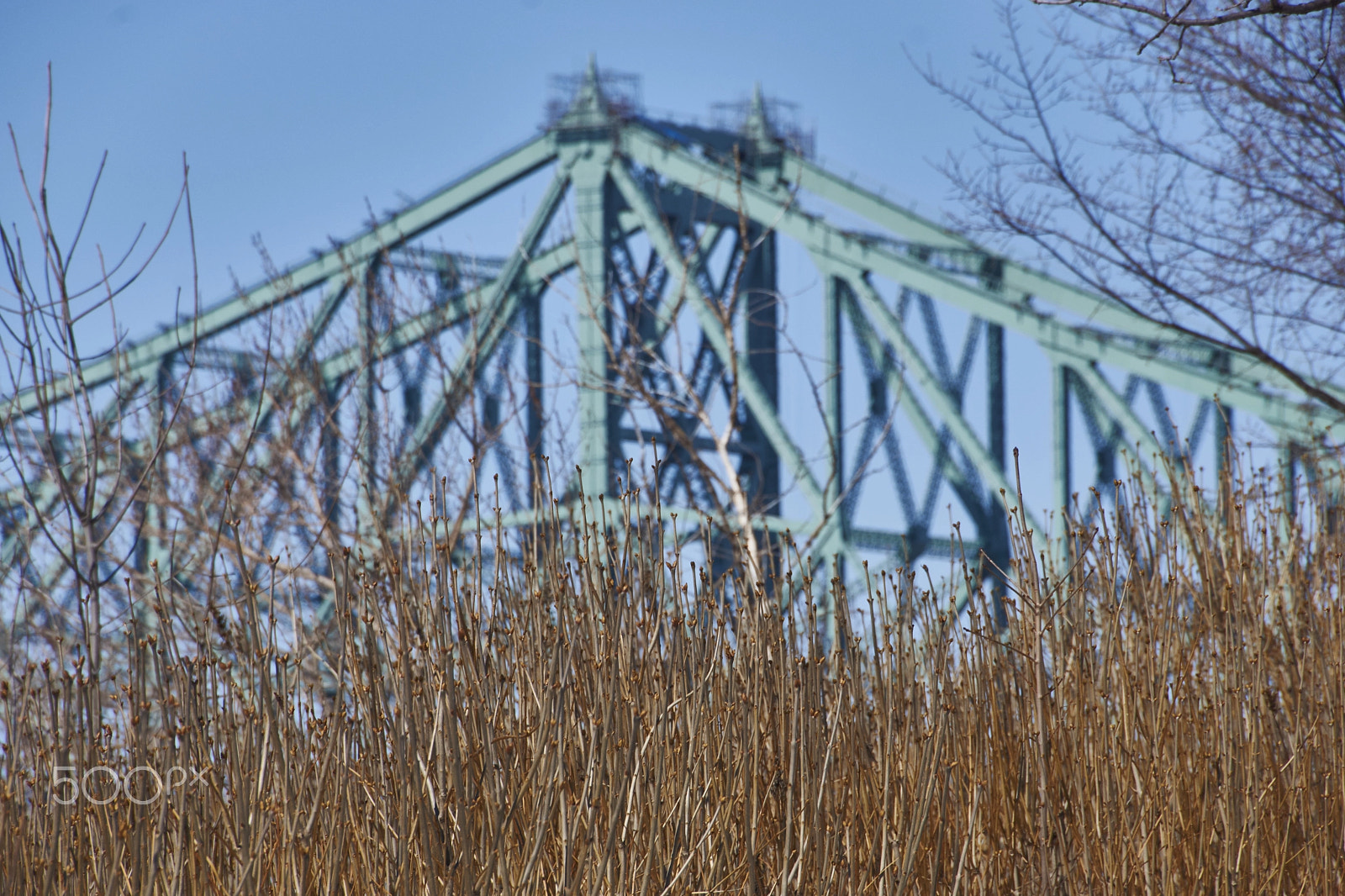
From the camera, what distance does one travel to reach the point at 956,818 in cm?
281

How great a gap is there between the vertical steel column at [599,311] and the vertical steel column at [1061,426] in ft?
14.4

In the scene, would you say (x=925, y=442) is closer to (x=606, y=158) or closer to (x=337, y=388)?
(x=606, y=158)

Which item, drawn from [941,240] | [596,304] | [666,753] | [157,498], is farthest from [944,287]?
[666,753]

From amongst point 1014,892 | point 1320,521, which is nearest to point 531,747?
point 1014,892

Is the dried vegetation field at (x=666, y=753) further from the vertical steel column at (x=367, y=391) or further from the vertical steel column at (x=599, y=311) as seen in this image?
the vertical steel column at (x=599, y=311)

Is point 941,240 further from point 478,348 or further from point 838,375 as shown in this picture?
point 478,348

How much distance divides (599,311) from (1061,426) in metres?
4.94

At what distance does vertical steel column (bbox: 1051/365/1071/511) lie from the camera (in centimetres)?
1312

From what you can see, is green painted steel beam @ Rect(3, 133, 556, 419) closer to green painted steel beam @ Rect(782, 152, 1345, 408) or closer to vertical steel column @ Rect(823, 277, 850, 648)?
green painted steel beam @ Rect(782, 152, 1345, 408)

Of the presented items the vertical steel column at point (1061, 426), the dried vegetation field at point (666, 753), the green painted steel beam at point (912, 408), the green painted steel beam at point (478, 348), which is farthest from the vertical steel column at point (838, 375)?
the dried vegetation field at point (666, 753)

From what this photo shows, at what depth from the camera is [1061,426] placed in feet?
44.4

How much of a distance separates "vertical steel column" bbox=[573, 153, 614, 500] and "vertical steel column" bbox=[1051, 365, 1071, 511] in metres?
4.40

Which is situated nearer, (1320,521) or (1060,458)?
(1320,521)

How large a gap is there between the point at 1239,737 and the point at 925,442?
1104 cm
